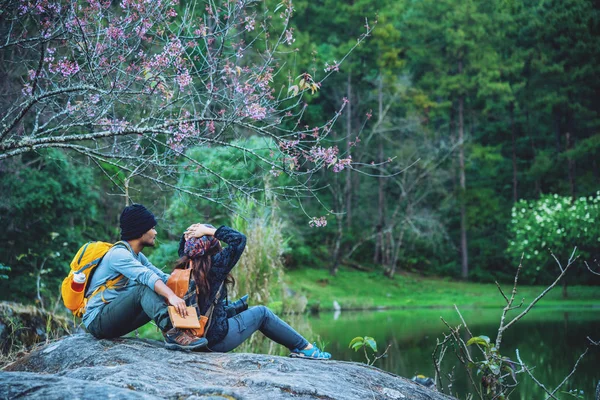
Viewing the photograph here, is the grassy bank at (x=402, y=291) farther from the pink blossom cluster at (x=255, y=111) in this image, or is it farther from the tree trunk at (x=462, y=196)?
the pink blossom cluster at (x=255, y=111)

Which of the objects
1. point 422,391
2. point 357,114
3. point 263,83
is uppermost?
point 357,114

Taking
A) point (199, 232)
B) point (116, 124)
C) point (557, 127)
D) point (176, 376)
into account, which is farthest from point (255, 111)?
point (557, 127)

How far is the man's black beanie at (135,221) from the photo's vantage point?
431 centimetres

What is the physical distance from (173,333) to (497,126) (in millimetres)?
27360

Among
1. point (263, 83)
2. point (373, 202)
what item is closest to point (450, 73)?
point (373, 202)

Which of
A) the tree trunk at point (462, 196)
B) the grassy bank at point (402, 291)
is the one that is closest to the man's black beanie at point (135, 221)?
the grassy bank at point (402, 291)

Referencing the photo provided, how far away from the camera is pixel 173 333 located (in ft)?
13.3

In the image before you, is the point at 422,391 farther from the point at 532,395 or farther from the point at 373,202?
the point at 373,202

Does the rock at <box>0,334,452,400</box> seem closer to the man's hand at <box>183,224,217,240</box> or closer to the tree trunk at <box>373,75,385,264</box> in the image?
the man's hand at <box>183,224,217,240</box>

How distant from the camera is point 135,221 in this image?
4328 millimetres

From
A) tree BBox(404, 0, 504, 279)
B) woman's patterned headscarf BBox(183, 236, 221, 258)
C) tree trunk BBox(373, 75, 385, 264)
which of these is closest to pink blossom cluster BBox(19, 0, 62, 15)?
woman's patterned headscarf BBox(183, 236, 221, 258)

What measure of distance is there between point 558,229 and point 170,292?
18.8m

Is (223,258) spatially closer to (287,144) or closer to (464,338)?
(287,144)

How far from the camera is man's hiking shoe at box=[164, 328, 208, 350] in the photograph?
402 cm
